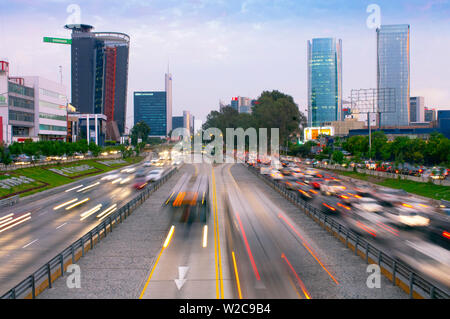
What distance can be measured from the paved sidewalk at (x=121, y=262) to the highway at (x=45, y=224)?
2664 mm

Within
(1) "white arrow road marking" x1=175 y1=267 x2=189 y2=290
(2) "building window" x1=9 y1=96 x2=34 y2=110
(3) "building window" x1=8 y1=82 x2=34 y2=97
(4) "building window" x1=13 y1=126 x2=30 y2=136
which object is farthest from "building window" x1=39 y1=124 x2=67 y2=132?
(1) "white arrow road marking" x1=175 y1=267 x2=189 y2=290

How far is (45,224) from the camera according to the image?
91.9 ft

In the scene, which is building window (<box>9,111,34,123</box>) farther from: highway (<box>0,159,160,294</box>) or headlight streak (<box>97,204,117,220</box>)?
headlight streak (<box>97,204,117,220</box>)

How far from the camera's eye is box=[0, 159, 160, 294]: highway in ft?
61.5

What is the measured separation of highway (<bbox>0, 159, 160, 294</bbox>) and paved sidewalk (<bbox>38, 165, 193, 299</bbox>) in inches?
105

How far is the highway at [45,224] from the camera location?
61.5 ft

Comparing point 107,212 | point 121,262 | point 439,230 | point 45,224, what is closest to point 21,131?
point 107,212

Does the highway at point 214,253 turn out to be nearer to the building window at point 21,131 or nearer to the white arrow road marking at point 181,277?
the white arrow road marking at point 181,277

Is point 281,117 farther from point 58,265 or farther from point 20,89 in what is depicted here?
point 58,265

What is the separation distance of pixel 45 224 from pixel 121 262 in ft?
44.1

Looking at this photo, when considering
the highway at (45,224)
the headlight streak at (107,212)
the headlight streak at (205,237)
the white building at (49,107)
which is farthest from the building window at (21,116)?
the headlight streak at (205,237)

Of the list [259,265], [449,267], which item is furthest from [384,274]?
[259,265]
